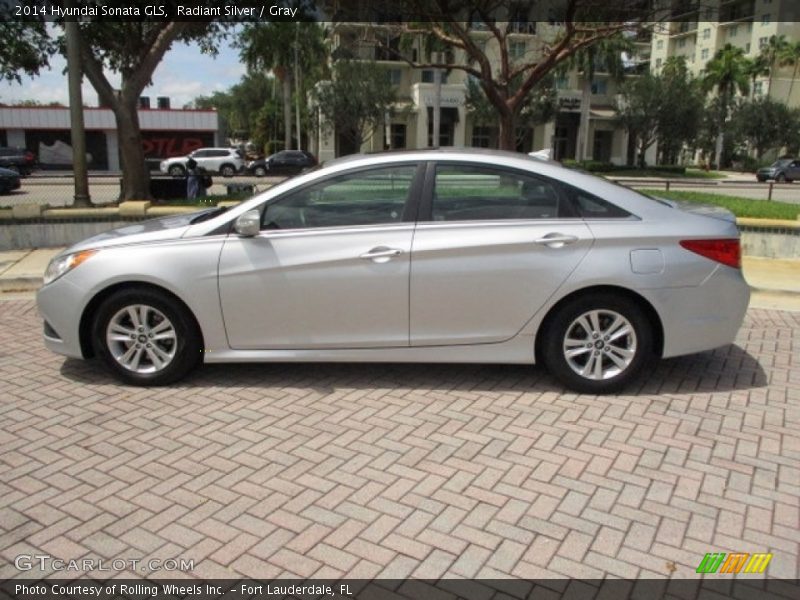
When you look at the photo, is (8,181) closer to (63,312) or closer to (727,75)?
(63,312)

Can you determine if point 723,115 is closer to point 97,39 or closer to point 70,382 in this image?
point 97,39

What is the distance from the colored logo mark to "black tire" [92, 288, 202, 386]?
337cm

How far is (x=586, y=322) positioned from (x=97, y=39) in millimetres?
12672

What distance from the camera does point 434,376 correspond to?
5129mm

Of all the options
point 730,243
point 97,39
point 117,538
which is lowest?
point 117,538

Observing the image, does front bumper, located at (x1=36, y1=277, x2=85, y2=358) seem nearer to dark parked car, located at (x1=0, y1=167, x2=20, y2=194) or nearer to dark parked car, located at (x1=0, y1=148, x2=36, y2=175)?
dark parked car, located at (x1=0, y1=167, x2=20, y2=194)

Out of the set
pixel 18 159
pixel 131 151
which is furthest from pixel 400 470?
pixel 18 159

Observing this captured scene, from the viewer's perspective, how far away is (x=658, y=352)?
478 cm

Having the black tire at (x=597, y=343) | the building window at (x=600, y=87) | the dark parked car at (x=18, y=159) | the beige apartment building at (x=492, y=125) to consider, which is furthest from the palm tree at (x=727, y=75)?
the black tire at (x=597, y=343)

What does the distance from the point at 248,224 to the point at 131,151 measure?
405 inches

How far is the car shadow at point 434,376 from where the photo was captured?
194 inches

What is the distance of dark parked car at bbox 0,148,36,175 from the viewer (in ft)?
121

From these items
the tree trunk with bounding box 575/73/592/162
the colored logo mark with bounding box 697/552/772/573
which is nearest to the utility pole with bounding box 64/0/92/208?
the colored logo mark with bounding box 697/552/772/573

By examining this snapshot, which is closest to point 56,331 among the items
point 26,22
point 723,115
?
point 26,22
